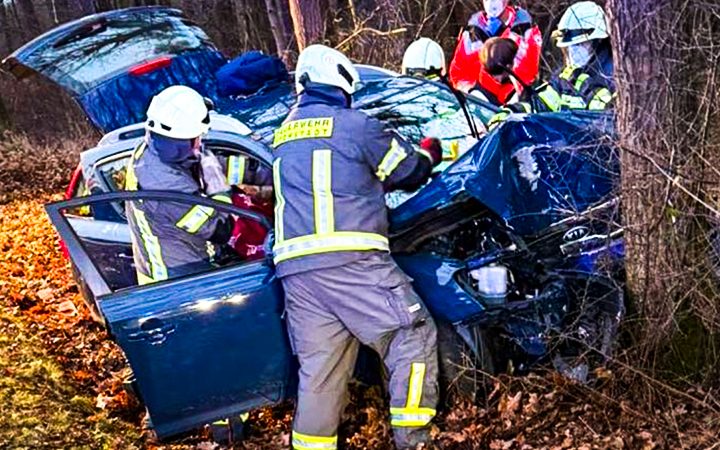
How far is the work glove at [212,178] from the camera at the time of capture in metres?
4.45

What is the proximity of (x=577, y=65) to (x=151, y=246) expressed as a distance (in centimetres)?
306

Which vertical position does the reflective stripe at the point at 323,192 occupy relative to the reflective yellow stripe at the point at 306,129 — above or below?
below

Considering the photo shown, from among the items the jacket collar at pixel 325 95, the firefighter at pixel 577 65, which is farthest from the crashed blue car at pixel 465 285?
the firefighter at pixel 577 65

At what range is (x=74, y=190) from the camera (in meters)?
5.56

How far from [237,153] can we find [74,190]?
132 centimetres

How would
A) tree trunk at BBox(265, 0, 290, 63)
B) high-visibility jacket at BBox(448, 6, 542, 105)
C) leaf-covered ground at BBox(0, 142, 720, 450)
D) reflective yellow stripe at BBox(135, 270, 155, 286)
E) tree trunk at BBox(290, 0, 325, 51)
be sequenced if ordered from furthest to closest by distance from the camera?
tree trunk at BBox(265, 0, 290, 63)
tree trunk at BBox(290, 0, 325, 51)
high-visibility jacket at BBox(448, 6, 542, 105)
reflective yellow stripe at BBox(135, 270, 155, 286)
leaf-covered ground at BBox(0, 142, 720, 450)

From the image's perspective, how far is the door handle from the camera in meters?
3.84

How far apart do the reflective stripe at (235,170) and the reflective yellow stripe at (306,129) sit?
2.59 ft

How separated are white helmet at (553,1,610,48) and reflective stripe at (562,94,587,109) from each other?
34cm

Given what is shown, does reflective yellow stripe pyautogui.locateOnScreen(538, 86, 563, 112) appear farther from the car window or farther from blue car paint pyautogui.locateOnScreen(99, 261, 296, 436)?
blue car paint pyautogui.locateOnScreen(99, 261, 296, 436)

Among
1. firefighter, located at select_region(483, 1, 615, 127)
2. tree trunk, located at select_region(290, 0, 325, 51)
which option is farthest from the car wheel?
tree trunk, located at select_region(290, 0, 325, 51)

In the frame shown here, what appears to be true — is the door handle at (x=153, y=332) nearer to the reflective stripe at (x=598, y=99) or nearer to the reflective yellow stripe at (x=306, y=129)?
the reflective yellow stripe at (x=306, y=129)

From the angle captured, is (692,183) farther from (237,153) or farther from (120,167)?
(120,167)

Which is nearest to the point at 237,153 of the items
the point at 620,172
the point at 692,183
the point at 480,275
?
the point at 480,275
